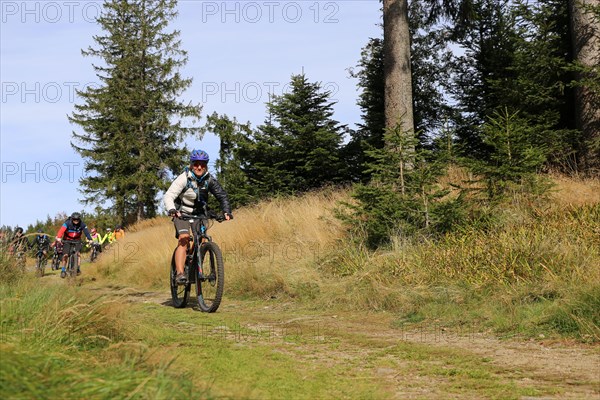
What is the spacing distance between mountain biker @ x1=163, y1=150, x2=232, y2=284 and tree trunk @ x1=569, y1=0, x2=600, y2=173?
1036 centimetres

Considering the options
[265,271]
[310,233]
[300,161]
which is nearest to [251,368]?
[265,271]

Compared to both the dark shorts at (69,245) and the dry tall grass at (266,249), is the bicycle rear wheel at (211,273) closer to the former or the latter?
the dry tall grass at (266,249)

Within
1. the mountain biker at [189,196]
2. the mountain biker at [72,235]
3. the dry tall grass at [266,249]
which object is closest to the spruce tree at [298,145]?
the dry tall grass at [266,249]

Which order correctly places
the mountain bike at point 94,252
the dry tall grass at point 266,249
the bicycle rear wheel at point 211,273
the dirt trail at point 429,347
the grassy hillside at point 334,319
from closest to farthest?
1. the grassy hillside at point 334,319
2. the dirt trail at point 429,347
3. the bicycle rear wheel at point 211,273
4. the dry tall grass at point 266,249
5. the mountain bike at point 94,252

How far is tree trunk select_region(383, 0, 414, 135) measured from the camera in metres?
14.6

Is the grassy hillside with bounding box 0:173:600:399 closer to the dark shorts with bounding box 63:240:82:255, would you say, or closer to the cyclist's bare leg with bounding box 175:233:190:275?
the cyclist's bare leg with bounding box 175:233:190:275

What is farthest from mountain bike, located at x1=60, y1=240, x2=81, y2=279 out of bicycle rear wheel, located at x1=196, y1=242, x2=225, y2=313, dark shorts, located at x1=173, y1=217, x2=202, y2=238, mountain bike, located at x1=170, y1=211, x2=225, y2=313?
bicycle rear wheel, located at x1=196, y1=242, x2=225, y2=313

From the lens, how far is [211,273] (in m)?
8.76

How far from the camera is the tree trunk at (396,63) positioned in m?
14.6

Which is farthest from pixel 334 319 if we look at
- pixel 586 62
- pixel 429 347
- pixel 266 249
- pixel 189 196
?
pixel 586 62

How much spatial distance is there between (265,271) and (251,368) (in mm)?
6165

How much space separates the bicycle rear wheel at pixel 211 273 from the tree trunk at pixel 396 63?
7.15 meters

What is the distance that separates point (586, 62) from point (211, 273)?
11.9 metres

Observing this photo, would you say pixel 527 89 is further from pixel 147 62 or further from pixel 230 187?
pixel 147 62
